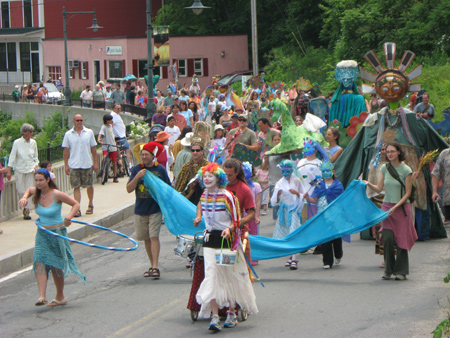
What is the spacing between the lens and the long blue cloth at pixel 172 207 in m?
10.2

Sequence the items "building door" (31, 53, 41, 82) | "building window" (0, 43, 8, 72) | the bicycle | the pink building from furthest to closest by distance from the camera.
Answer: "building window" (0, 43, 8, 72) → "building door" (31, 53, 41, 82) → the pink building → the bicycle

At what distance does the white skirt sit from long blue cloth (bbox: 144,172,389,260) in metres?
1.82

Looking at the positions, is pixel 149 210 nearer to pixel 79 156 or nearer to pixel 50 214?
pixel 50 214

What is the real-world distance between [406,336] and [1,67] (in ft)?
201

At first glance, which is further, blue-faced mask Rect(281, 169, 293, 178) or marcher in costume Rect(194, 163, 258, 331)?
blue-faced mask Rect(281, 169, 293, 178)

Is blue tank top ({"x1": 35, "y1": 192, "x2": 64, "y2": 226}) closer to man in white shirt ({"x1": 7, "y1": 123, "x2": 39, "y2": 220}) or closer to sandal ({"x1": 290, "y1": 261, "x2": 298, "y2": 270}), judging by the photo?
sandal ({"x1": 290, "y1": 261, "x2": 298, "y2": 270})

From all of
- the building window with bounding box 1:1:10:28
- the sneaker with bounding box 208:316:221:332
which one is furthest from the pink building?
the sneaker with bounding box 208:316:221:332

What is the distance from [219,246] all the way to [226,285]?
39 cm

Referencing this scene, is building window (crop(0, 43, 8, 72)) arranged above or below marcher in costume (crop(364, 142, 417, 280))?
above

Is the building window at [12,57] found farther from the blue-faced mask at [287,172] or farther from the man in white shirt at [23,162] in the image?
the blue-faced mask at [287,172]

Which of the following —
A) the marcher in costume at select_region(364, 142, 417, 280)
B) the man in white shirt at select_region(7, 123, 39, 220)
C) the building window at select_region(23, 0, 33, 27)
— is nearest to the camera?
the marcher in costume at select_region(364, 142, 417, 280)

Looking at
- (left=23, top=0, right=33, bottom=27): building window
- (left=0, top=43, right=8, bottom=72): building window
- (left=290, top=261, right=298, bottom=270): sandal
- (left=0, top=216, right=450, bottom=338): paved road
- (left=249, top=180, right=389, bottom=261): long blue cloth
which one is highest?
(left=23, top=0, right=33, bottom=27): building window

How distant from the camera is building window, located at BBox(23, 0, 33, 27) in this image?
63.0 m

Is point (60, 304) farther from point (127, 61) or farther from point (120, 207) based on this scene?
point (127, 61)
